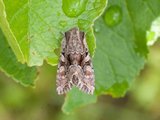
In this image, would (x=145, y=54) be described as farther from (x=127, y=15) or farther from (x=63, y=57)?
(x=63, y=57)

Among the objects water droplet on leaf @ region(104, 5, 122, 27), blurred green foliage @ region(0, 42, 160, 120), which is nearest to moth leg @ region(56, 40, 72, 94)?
water droplet on leaf @ region(104, 5, 122, 27)

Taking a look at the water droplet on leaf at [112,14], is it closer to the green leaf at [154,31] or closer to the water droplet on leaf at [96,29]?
the water droplet on leaf at [96,29]

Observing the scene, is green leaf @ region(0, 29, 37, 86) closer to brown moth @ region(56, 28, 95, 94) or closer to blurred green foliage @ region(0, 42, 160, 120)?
brown moth @ region(56, 28, 95, 94)

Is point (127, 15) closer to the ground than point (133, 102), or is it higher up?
higher up

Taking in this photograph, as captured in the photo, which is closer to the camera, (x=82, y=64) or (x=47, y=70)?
(x=82, y=64)

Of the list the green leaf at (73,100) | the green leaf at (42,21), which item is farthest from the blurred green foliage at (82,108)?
the green leaf at (42,21)

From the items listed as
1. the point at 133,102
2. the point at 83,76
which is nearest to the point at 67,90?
the point at 83,76
